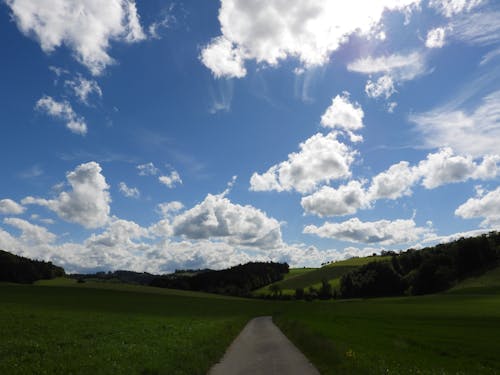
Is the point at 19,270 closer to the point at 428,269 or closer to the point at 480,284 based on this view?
the point at 428,269

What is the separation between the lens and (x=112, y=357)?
21234 millimetres

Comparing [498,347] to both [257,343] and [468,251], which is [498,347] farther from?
[468,251]

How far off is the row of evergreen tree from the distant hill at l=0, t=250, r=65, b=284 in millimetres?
119548

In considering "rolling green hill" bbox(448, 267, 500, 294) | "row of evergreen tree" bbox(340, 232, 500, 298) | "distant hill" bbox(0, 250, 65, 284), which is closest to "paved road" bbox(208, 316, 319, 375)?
"rolling green hill" bbox(448, 267, 500, 294)

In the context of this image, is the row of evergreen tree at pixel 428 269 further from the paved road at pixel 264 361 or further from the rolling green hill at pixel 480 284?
the paved road at pixel 264 361

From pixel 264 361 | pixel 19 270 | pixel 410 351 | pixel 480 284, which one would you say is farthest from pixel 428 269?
pixel 19 270

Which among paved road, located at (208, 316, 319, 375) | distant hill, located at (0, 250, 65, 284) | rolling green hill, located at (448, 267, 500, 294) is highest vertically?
distant hill, located at (0, 250, 65, 284)

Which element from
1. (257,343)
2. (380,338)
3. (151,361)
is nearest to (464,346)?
(380,338)

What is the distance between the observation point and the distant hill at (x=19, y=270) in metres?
148

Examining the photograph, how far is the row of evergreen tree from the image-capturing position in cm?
14462

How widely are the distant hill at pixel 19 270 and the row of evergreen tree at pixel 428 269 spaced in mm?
119548

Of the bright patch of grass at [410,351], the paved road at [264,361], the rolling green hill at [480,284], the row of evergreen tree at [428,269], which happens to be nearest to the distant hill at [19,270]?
the row of evergreen tree at [428,269]

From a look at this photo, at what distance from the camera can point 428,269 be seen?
148 m

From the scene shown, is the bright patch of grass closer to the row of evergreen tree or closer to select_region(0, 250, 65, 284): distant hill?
the row of evergreen tree
